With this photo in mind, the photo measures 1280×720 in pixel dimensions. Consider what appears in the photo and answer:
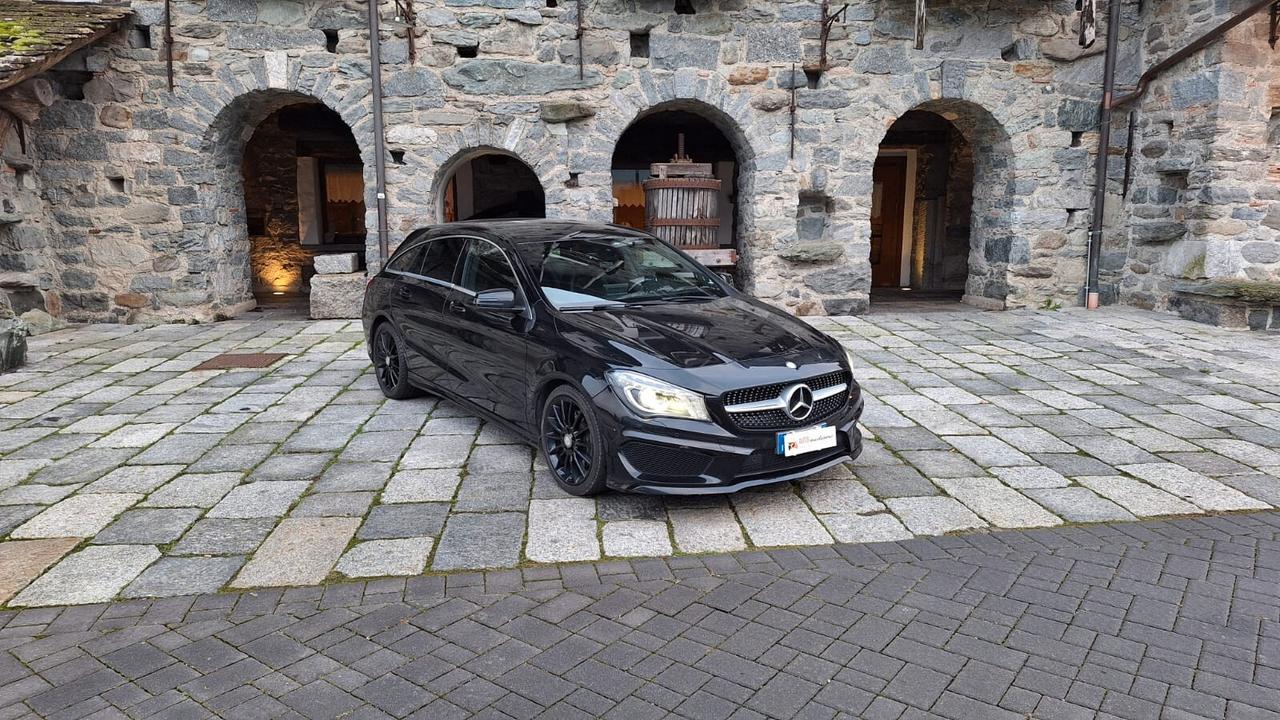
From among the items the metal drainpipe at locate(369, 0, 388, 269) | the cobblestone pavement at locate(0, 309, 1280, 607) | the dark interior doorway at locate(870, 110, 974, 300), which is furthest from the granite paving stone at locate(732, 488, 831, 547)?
the dark interior doorway at locate(870, 110, 974, 300)

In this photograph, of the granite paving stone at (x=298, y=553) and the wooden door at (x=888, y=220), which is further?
the wooden door at (x=888, y=220)

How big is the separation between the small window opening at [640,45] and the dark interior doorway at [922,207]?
5926 millimetres

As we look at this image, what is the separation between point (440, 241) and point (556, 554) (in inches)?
117

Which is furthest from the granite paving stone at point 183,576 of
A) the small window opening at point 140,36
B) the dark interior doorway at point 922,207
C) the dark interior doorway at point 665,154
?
the dark interior doorway at point 922,207

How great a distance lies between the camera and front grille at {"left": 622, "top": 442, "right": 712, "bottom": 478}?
407cm

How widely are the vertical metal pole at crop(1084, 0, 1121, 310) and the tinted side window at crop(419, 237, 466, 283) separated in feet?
28.7

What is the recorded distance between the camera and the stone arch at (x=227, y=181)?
994cm

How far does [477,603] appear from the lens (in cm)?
342

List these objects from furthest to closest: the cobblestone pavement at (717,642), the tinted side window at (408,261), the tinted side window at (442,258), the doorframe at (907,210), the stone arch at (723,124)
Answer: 1. the doorframe at (907,210)
2. the stone arch at (723,124)
3. the tinted side window at (408,261)
4. the tinted side window at (442,258)
5. the cobblestone pavement at (717,642)

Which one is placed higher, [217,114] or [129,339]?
[217,114]

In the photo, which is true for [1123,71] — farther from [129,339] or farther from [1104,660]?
[129,339]

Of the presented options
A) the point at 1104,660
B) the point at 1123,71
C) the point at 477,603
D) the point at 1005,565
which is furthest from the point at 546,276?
the point at 1123,71

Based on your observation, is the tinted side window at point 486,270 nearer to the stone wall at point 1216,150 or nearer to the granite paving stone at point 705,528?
the granite paving stone at point 705,528

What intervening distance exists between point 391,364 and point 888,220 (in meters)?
11.3
